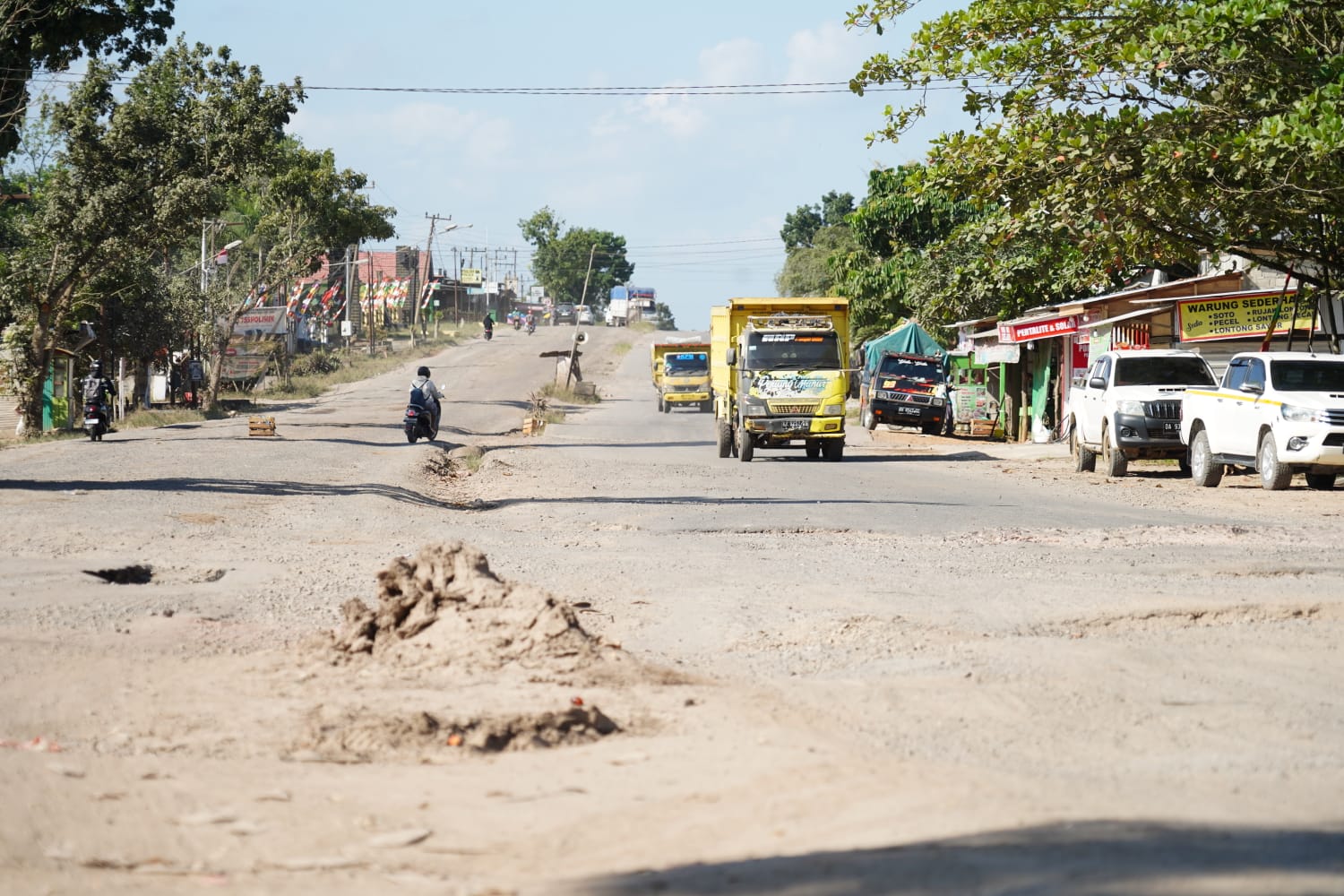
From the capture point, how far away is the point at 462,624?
7.82 m

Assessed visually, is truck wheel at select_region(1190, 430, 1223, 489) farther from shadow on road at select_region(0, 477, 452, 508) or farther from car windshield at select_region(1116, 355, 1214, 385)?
shadow on road at select_region(0, 477, 452, 508)

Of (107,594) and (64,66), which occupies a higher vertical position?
(64,66)

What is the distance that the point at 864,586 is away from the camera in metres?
10.2

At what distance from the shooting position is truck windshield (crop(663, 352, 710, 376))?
5172 centimetres

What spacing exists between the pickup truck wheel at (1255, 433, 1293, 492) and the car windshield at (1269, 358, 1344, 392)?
29.0 inches

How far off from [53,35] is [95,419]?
9.08m

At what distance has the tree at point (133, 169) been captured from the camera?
30016 millimetres

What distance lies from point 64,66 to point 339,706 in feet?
65.7

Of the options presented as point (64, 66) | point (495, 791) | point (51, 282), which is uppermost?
point (64, 66)

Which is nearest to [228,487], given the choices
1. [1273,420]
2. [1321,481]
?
[1273,420]

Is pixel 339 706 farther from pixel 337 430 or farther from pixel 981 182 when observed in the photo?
pixel 337 430

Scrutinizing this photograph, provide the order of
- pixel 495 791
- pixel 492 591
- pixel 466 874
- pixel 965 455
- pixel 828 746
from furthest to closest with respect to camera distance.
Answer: pixel 965 455
pixel 492 591
pixel 828 746
pixel 495 791
pixel 466 874

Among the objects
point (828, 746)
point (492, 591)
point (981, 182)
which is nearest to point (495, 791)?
point (828, 746)

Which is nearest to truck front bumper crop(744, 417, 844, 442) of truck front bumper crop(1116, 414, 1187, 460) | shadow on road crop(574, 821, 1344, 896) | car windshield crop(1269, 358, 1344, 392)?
truck front bumper crop(1116, 414, 1187, 460)
